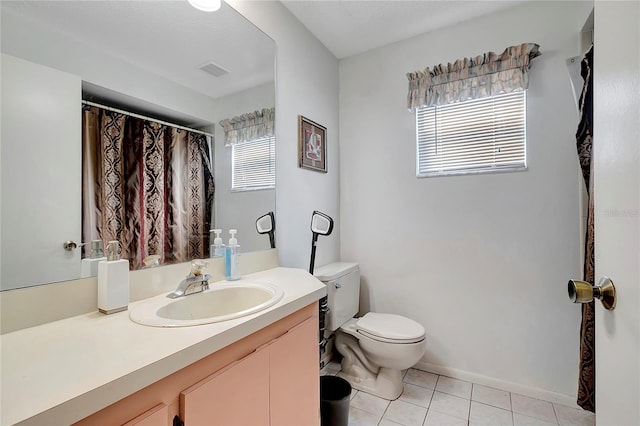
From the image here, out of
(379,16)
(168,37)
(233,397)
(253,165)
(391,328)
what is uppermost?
(379,16)

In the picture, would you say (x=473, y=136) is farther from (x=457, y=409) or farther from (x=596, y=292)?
(x=457, y=409)

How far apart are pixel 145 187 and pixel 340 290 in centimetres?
134

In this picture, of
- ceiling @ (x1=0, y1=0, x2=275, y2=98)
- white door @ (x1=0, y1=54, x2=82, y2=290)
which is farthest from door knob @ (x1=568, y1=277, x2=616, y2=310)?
ceiling @ (x1=0, y1=0, x2=275, y2=98)

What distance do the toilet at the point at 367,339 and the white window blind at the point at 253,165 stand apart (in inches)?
28.8

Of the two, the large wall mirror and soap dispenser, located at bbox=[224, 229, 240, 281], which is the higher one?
the large wall mirror

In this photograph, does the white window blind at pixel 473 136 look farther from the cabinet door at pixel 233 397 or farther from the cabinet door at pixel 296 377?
the cabinet door at pixel 233 397

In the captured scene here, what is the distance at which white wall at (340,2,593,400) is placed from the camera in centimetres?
173

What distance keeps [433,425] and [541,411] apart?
675 millimetres

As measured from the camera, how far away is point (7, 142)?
78 cm

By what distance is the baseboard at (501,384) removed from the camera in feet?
5.67

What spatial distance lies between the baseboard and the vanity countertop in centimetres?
169

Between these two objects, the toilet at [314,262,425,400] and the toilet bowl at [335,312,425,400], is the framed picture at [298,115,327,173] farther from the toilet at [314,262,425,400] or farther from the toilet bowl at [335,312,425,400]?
the toilet bowl at [335,312,425,400]

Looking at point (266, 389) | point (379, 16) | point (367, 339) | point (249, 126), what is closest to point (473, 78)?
point (379, 16)

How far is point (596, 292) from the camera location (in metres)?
0.65
